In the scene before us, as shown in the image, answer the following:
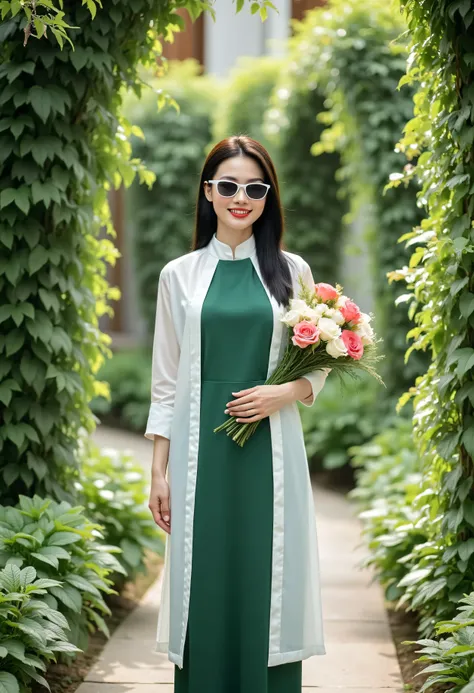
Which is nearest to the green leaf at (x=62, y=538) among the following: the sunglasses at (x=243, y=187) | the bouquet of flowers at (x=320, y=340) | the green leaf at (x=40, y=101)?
the bouquet of flowers at (x=320, y=340)

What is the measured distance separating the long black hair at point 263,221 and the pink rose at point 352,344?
217mm

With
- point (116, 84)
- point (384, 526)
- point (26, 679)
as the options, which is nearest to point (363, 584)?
point (384, 526)

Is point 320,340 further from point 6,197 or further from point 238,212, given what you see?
point 6,197

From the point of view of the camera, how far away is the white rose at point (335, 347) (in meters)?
2.86

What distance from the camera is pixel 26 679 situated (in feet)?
10.2

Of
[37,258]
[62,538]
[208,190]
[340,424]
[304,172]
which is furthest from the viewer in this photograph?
[304,172]

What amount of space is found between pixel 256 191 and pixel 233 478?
2.88 feet

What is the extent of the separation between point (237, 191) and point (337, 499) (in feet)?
16.8

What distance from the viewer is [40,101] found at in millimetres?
3627

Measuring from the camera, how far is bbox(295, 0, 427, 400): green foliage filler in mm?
7152

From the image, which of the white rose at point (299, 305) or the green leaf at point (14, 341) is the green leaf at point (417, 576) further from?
the green leaf at point (14, 341)

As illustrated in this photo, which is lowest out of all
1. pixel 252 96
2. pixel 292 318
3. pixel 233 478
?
pixel 233 478

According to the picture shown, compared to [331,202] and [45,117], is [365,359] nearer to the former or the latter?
[45,117]

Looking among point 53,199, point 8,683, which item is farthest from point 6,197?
point 8,683
